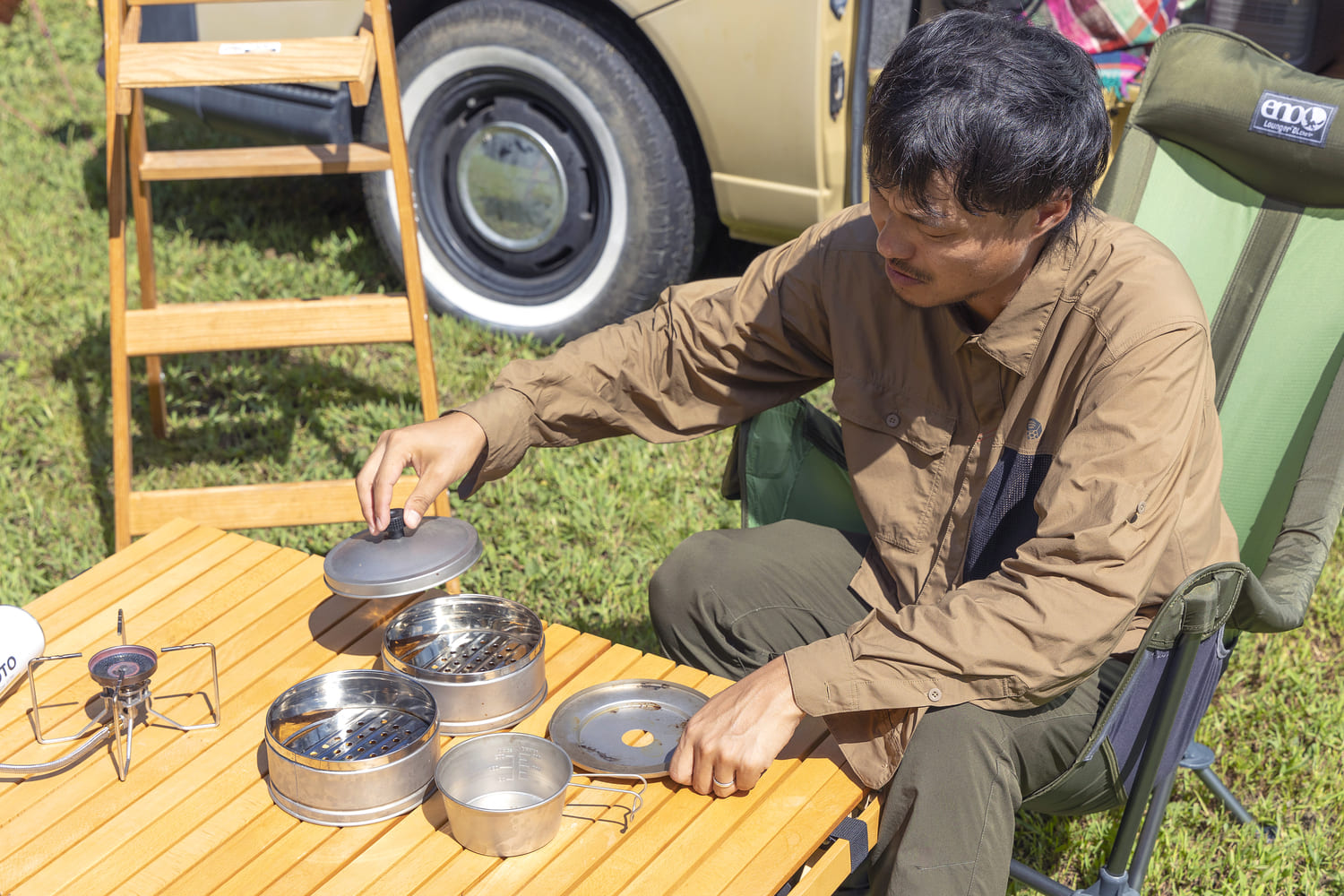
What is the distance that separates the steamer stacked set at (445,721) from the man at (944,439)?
0.35 feet

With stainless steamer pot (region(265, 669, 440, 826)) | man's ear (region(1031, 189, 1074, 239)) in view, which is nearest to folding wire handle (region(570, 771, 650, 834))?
stainless steamer pot (region(265, 669, 440, 826))

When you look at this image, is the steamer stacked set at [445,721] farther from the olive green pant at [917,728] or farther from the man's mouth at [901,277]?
the man's mouth at [901,277]

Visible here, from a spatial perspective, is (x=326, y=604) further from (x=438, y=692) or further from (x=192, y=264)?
(x=192, y=264)

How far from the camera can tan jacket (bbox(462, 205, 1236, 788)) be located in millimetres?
1727

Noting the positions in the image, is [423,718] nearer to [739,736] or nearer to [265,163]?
[739,736]

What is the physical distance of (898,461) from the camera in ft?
7.15

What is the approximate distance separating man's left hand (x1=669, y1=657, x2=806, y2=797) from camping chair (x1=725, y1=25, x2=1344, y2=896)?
2.44 feet

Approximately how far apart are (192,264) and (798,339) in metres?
3.08

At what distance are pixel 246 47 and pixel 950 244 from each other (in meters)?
1.75

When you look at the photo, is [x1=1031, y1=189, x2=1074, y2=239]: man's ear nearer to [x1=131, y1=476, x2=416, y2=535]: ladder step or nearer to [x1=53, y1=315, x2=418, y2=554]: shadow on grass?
[x1=131, y1=476, x2=416, y2=535]: ladder step

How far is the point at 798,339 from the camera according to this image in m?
2.34

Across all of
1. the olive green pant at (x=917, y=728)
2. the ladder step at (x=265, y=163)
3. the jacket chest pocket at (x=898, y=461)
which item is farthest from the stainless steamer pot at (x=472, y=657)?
the ladder step at (x=265, y=163)

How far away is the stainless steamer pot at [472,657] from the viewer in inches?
72.1

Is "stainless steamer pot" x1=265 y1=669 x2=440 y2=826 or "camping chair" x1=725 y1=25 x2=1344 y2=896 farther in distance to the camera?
"camping chair" x1=725 y1=25 x2=1344 y2=896
